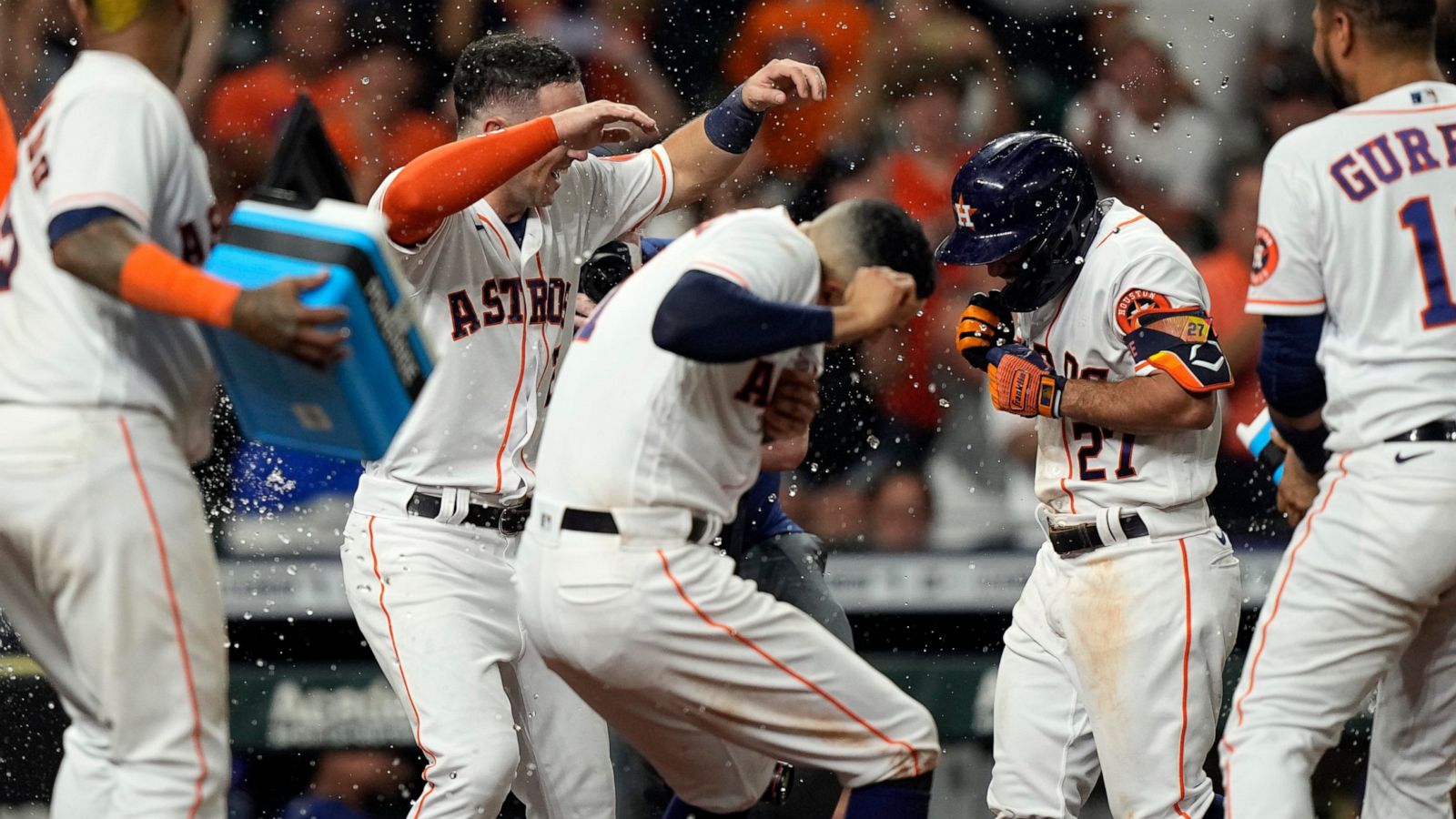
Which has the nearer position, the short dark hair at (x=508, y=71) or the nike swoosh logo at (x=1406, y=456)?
the nike swoosh logo at (x=1406, y=456)

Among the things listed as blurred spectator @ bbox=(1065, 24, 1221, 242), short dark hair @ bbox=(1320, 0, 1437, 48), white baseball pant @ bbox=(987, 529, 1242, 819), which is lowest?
white baseball pant @ bbox=(987, 529, 1242, 819)

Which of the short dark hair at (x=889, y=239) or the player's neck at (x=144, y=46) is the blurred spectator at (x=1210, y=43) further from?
the player's neck at (x=144, y=46)

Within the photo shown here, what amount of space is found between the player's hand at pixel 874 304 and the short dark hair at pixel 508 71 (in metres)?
1.36

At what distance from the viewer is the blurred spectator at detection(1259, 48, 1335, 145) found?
689cm

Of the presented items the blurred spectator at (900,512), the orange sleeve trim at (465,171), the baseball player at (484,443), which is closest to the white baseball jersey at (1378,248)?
the baseball player at (484,443)

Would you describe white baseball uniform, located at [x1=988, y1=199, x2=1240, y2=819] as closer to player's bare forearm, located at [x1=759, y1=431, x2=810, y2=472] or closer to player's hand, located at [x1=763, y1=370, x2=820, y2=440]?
player's bare forearm, located at [x1=759, y1=431, x2=810, y2=472]

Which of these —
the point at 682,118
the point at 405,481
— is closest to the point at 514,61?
the point at 405,481

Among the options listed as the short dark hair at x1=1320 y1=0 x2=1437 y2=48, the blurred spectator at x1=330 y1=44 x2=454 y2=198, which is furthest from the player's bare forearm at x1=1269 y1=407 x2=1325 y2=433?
the blurred spectator at x1=330 y1=44 x2=454 y2=198

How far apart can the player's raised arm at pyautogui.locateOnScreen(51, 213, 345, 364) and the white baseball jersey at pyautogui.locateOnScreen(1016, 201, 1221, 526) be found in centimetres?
198

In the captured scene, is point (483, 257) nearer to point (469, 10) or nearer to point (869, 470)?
point (869, 470)

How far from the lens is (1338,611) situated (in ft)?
11.3

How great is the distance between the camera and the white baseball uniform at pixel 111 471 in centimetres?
293

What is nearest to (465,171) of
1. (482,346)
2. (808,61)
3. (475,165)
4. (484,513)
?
(475,165)

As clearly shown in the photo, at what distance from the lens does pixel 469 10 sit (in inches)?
269
